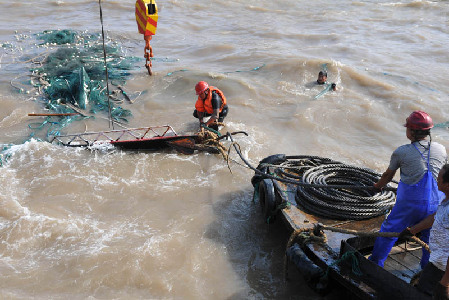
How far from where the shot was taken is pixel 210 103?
807 centimetres

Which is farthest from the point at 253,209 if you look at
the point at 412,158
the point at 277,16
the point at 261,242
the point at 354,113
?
the point at 277,16

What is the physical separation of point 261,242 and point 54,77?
26.5ft

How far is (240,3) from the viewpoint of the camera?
2216 cm

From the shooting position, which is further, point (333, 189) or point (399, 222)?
point (333, 189)

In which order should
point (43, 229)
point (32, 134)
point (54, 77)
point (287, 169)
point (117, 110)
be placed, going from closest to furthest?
point (43, 229) < point (287, 169) < point (32, 134) < point (117, 110) < point (54, 77)

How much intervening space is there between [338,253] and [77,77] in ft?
26.6

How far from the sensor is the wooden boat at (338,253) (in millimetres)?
3732

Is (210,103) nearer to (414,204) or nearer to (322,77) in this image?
(322,77)

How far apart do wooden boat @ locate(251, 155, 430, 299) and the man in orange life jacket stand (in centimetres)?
249

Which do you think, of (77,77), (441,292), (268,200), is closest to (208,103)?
(268,200)

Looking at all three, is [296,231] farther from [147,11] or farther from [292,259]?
[147,11]

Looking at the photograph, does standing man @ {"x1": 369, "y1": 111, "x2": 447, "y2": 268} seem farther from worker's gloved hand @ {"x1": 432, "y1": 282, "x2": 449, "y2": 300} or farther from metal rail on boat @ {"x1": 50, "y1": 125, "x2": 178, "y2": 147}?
metal rail on boat @ {"x1": 50, "y1": 125, "x2": 178, "y2": 147}

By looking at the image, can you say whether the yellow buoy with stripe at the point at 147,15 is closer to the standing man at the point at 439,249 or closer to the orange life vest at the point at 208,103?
the orange life vest at the point at 208,103

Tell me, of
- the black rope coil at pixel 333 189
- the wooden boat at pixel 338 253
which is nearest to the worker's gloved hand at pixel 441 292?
the wooden boat at pixel 338 253
